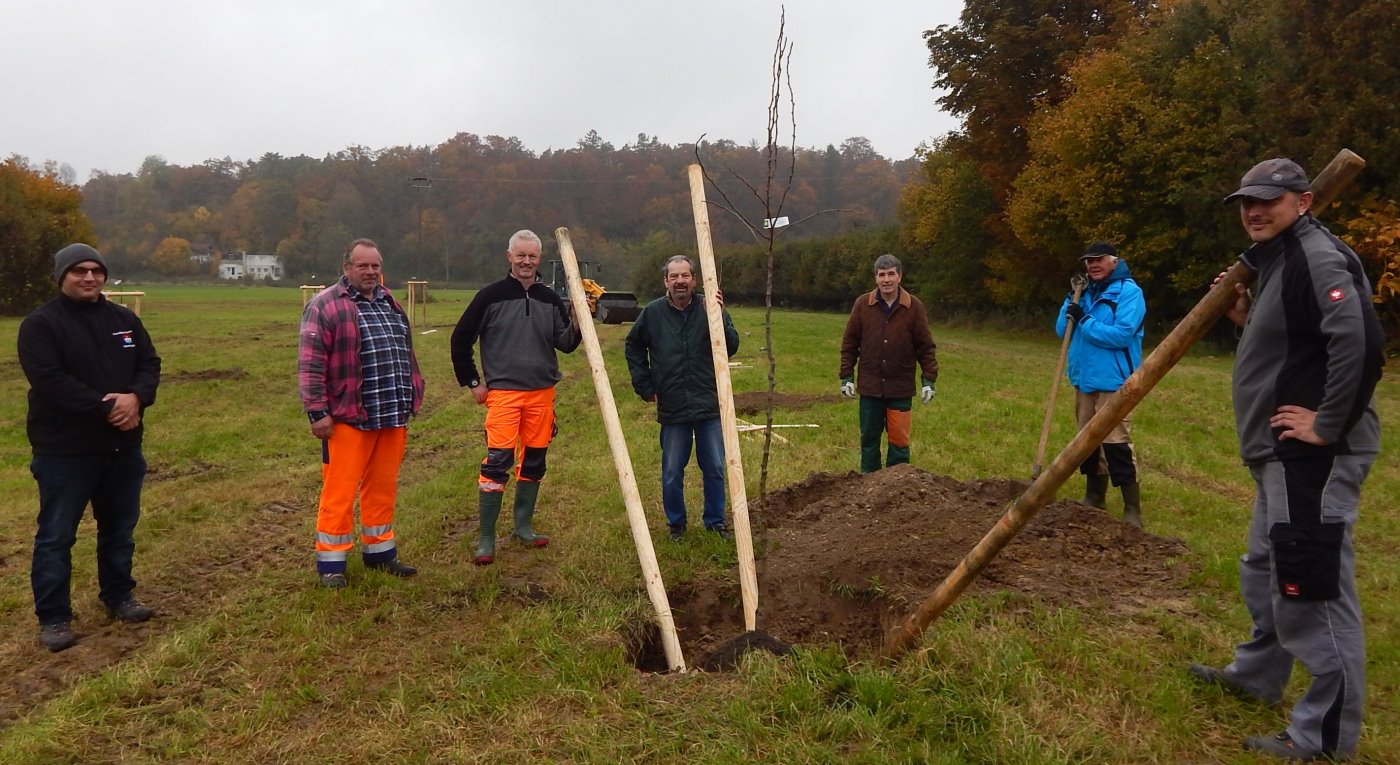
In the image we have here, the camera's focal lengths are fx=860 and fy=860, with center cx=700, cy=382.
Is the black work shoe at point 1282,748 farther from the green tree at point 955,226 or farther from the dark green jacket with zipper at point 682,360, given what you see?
the green tree at point 955,226

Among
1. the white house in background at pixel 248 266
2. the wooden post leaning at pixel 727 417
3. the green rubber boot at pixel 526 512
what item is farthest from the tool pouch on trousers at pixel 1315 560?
the white house in background at pixel 248 266

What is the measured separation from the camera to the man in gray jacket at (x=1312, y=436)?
2961mm

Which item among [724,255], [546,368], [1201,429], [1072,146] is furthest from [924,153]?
[546,368]

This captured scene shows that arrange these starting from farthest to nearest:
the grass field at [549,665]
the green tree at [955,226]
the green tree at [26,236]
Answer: the green tree at [26,236] → the green tree at [955,226] → the grass field at [549,665]

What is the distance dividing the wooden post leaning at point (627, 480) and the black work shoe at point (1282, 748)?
2.36 metres

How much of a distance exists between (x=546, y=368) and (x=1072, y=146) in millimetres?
22378

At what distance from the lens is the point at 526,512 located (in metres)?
6.15

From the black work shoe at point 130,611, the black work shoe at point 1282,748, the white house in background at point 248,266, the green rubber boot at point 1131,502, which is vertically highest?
the white house in background at point 248,266

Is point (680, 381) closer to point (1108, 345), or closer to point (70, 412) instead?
point (1108, 345)

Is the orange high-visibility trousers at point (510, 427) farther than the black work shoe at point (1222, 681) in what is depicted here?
Yes

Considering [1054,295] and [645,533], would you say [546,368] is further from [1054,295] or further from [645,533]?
[1054,295]

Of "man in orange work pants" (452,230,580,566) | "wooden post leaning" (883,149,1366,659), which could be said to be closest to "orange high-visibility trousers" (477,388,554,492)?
"man in orange work pants" (452,230,580,566)

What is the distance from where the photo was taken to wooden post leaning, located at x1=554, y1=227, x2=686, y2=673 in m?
4.38

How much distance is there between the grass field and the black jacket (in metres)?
1.06
